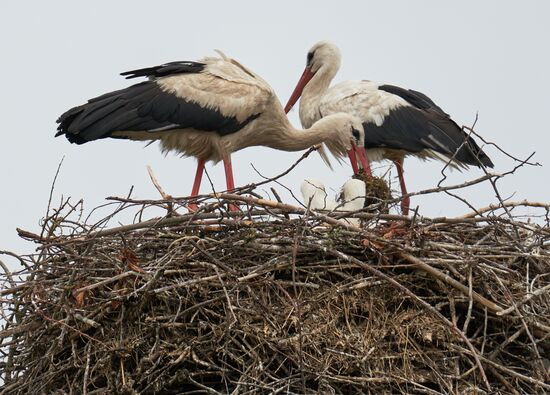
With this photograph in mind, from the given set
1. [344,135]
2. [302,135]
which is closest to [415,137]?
[344,135]

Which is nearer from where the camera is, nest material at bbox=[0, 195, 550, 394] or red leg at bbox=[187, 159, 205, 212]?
nest material at bbox=[0, 195, 550, 394]

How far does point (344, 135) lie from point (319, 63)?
2.02 meters

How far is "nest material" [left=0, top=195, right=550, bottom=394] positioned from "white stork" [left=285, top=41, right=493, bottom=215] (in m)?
3.51

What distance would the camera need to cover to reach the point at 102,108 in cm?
938

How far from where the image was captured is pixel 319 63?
Answer: 1199cm

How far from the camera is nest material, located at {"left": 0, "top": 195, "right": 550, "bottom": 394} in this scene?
6785mm

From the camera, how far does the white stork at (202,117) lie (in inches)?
368

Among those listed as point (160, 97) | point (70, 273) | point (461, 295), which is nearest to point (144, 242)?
point (70, 273)

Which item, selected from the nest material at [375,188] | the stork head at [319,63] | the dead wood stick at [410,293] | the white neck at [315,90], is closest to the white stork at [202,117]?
the nest material at [375,188]

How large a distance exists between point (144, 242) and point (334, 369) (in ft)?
4.57

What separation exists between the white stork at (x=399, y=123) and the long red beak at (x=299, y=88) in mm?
518

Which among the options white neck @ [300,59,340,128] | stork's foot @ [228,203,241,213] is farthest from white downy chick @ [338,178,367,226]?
white neck @ [300,59,340,128]

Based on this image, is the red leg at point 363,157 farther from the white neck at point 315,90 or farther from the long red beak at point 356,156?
the white neck at point 315,90

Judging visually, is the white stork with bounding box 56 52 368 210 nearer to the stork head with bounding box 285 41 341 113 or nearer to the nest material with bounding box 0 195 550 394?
the stork head with bounding box 285 41 341 113
